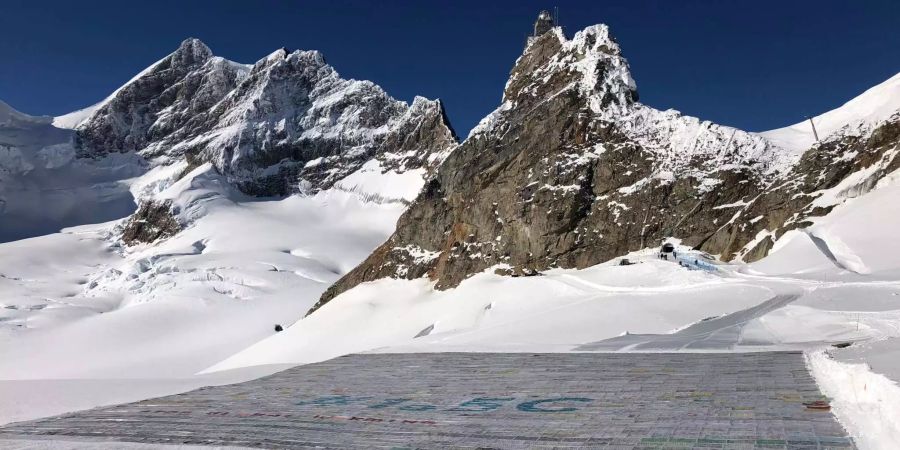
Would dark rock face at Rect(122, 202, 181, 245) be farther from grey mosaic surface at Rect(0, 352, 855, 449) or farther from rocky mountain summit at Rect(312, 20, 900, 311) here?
grey mosaic surface at Rect(0, 352, 855, 449)

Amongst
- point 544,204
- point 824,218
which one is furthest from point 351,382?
point 544,204

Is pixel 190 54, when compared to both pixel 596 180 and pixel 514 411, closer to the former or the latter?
pixel 596 180

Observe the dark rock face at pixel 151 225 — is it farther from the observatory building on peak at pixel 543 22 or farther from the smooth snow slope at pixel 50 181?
the observatory building on peak at pixel 543 22

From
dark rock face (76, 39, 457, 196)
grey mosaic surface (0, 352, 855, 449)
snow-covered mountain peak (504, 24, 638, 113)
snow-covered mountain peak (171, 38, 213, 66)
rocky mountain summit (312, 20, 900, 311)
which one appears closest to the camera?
grey mosaic surface (0, 352, 855, 449)

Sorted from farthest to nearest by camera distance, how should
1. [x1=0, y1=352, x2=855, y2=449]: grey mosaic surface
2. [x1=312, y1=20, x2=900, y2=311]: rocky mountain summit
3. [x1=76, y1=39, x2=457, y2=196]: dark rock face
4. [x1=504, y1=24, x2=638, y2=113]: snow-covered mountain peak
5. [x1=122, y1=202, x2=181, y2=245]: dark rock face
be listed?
1. [x1=76, y1=39, x2=457, y2=196]: dark rock face
2. [x1=122, y1=202, x2=181, y2=245]: dark rock face
3. [x1=504, y1=24, x2=638, y2=113]: snow-covered mountain peak
4. [x1=312, y1=20, x2=900, y2=311]: rocky mountain summit
5. [x1=0, y1=352, x2=855, y2=449]: grey mosaic surface

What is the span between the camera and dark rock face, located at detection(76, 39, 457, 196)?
455ft

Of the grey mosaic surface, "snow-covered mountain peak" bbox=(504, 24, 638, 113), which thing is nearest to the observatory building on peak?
"snow-covered mountain peak" bbox=(504, 24, 638, 113)

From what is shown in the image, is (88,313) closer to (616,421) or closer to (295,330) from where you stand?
(295,330)

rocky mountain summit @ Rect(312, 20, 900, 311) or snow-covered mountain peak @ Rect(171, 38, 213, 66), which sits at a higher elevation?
snow-covered mountain peak @ Rect(171, 38, 213, 66)

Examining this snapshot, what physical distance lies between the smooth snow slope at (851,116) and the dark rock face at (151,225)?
106845mm

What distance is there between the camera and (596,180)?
40031 millimetres

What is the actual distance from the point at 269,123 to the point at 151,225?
133 ft

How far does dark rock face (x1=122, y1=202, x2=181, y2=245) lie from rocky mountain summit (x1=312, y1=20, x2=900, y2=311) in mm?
75734

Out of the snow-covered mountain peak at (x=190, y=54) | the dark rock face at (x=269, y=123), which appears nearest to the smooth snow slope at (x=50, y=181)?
the dark rock face at (x=269, y=123)
